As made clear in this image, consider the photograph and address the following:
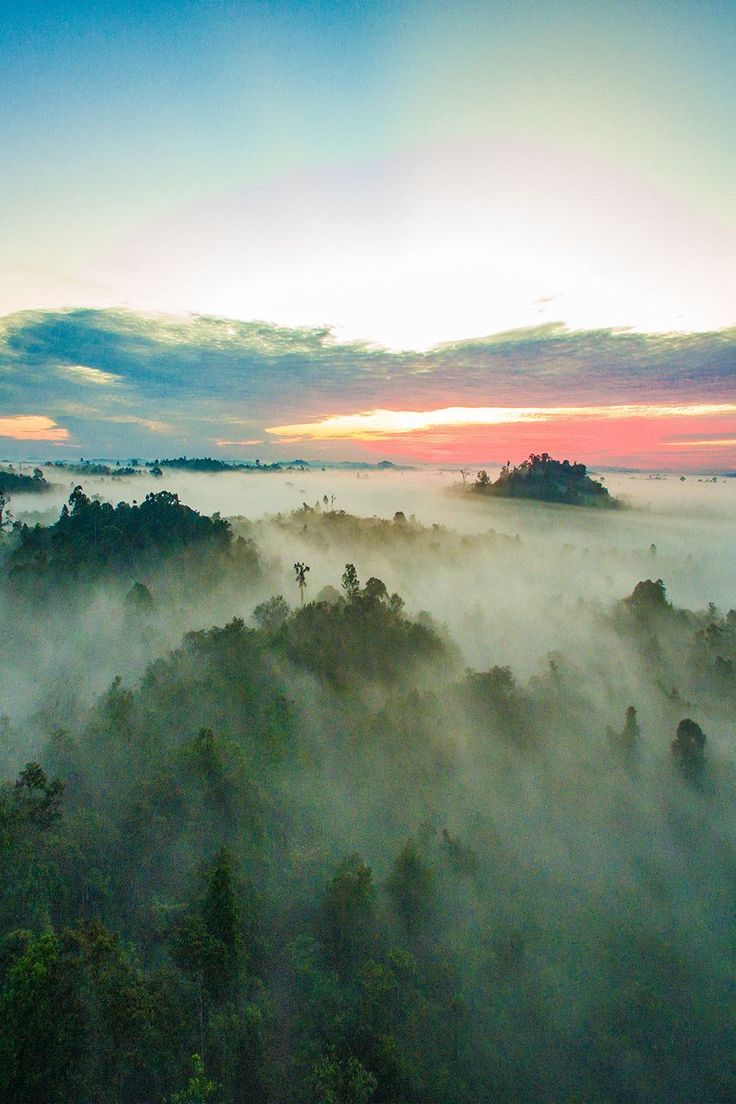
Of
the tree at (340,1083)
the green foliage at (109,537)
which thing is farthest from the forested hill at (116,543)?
the tree at (340,1083)

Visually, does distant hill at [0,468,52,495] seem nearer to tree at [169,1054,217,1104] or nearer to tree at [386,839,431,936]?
tree at [386,839,431,936]

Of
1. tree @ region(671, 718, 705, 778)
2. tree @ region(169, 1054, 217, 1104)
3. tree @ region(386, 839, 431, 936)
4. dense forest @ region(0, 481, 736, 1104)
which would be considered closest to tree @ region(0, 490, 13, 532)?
dense forest @ region(0, 481, 736, 1104)

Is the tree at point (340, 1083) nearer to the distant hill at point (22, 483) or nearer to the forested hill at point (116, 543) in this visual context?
the forested hill at point (116, 543)

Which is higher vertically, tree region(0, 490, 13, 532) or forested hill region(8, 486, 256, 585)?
tree region(0, 490, 13, 532)

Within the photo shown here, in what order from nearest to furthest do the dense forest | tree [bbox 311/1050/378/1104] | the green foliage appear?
tree [bbox 311/1050/378/1104], the dense forest, the green foliage

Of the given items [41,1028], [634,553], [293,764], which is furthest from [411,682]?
[634,553]

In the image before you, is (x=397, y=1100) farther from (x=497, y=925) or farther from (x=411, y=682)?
(x=411, y=682)

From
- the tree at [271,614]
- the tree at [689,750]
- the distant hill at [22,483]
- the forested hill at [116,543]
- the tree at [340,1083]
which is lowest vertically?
the tree at [340,1083]

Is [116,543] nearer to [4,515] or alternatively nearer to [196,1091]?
[4,515]
